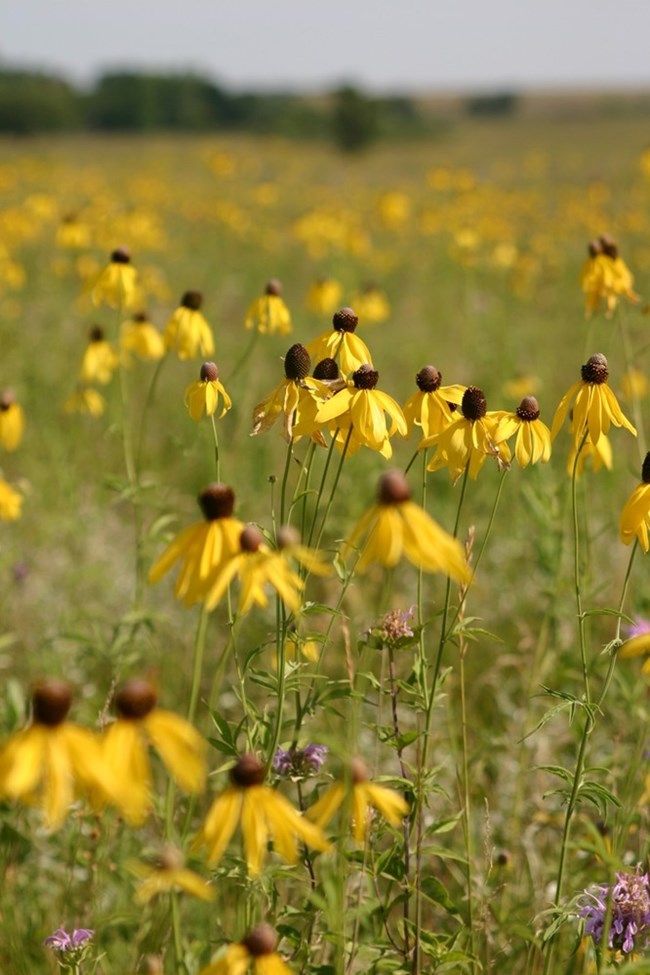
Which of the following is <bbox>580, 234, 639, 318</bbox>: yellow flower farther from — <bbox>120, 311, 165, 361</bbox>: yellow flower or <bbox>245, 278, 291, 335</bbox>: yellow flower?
<bbox>120, 311, 165, 361</bbox>: yellow flower

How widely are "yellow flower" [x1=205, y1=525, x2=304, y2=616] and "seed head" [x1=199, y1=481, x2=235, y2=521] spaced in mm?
53

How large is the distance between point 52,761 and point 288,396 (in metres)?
1.01

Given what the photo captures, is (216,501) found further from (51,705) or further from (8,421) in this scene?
(8,421)

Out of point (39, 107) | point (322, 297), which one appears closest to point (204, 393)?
point (322, 297)

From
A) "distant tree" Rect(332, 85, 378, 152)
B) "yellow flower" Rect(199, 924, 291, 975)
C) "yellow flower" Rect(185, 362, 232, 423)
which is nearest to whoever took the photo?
"yellow flower" Rect(199, 924, 291, 975)

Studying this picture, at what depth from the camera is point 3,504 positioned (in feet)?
8.67

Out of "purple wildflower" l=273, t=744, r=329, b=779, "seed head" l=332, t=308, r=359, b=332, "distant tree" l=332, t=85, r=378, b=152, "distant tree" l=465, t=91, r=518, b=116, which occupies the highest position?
"distant tree" l=465, t=91, r=518, b=116

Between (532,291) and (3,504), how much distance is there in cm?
756

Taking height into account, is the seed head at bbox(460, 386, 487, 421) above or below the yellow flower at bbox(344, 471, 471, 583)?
above

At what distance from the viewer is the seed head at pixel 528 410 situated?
1.95 meters

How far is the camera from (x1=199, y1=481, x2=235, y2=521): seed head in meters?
1.43

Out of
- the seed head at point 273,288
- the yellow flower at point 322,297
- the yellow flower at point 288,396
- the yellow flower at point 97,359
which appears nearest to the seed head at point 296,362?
the yellow flower at point 288,396

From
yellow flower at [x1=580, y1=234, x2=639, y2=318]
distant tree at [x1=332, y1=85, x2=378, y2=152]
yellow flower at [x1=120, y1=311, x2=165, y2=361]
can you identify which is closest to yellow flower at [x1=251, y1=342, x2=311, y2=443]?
yellow flower at [x1=580, y1=234, x2=639, y2=318]

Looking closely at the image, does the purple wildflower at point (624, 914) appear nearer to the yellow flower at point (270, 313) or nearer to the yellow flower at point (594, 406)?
the yellow flower at point (594, 406)
